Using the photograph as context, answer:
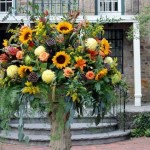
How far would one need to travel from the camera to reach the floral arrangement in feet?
10.2

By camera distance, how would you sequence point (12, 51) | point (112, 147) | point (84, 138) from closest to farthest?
point (12, 51) < point (112, 147) < point (84, 138)

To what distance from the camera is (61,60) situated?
3135 millimetres

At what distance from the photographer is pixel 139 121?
1041cm

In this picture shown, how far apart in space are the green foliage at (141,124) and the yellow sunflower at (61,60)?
7.27 metres

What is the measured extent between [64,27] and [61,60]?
265mm

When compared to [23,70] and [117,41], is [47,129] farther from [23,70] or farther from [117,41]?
[23,70]

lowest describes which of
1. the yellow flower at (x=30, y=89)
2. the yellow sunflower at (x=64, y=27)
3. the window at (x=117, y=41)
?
the yellow flower at (x=30, y=89)

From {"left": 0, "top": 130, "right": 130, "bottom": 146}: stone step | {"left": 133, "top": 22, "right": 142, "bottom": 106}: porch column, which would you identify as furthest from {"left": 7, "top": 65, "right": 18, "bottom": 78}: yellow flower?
{"left": 133, "top": 22, "right": 142, "bottom": 106}: porch column

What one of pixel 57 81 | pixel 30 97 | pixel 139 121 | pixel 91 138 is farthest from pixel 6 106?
pixel 139 121

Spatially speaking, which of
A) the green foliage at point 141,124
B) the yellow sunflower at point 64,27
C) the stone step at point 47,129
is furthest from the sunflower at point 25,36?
the green foliage at point 141,124

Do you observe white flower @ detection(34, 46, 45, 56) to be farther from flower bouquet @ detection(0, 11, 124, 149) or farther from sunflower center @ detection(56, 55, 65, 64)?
sunflower center @ detection(56, 55, 65, 64)

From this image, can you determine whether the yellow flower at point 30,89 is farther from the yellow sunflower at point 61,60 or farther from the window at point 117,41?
the window at point 117,41

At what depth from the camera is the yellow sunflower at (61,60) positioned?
123 inches

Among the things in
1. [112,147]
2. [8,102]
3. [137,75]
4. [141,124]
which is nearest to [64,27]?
[8,102]
